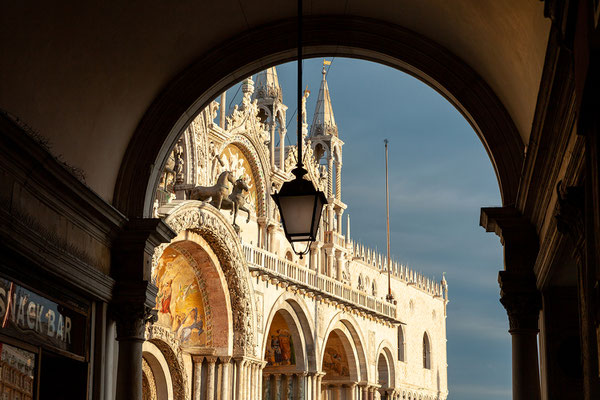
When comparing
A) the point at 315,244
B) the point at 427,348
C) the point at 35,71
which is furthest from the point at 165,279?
the point at 427,348

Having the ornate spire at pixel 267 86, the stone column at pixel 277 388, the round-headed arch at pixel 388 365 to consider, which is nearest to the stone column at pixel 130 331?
the stone column at pixel 277 388

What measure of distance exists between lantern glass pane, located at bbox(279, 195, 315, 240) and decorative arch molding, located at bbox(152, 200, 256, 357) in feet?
45.9

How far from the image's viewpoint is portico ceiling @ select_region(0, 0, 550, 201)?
616 centimetres

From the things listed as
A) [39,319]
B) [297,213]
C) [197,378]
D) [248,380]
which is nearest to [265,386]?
[248,380]

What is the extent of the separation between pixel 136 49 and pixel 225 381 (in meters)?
15.9

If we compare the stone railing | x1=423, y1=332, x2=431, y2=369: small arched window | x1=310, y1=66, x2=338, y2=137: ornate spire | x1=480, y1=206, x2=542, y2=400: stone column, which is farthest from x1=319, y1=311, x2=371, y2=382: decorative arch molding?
x1=480, y1=206, x2=542, y2=400: stone column

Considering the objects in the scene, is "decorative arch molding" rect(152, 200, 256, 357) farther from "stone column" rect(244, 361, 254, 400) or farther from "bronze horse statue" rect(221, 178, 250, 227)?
"bronze horse statue" rect(221, 178, 250, 227)

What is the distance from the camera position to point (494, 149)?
7738 mm

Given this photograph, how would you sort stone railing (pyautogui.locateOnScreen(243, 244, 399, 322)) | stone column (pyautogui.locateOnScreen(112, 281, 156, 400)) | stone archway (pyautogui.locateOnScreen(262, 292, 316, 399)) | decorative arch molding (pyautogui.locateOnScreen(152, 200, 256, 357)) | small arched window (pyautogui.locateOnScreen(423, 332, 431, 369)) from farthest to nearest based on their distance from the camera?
1. small arched window (pyautogui.locateOnScreen(423, 332, 431, 369))
2. stone archway (pyautogui.locateOnScreen(262, 292, 316, 399))
3. stone railing (pyautogui.locateOnScreen(243, 244, 399, 322))
4. decorative arch molding (pyautogui.locateOnScreen(152, 200, 256, 357))
5. stone column (pyautogui.locateOnScreen(112, 281, 156, 400))

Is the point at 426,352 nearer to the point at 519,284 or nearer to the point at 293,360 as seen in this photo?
the point at 293,360

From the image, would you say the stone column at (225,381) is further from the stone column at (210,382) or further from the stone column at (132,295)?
the stone column at (132,295)

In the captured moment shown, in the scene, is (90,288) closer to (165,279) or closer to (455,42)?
(455,42)

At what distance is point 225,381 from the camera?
878 inches

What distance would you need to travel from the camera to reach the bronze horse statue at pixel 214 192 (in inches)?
850
